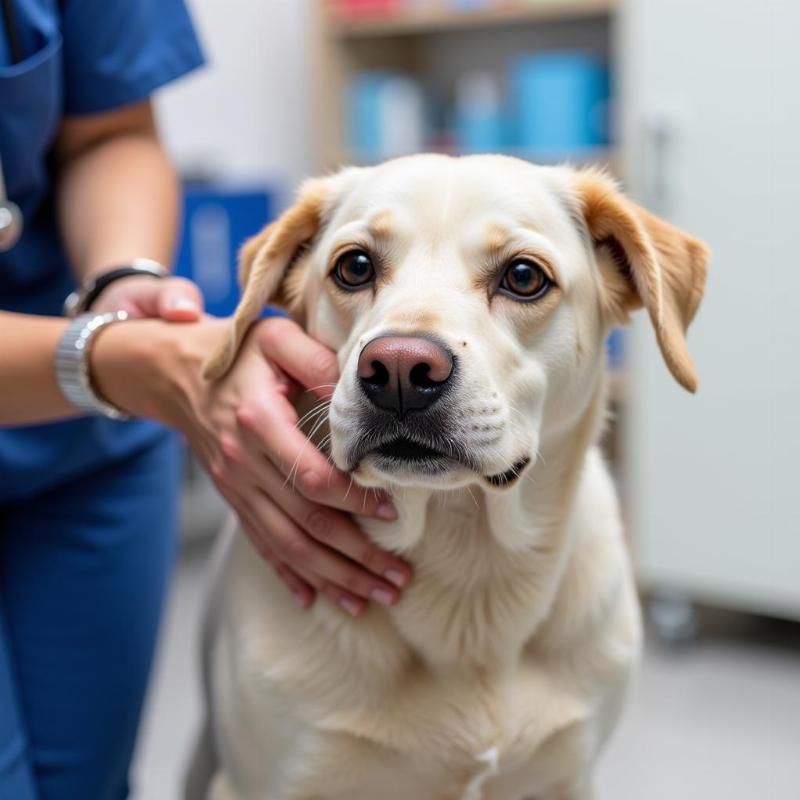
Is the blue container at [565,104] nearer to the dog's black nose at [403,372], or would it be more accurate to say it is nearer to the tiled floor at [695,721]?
the tiled floor at [695,721]

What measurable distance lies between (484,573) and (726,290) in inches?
51.4

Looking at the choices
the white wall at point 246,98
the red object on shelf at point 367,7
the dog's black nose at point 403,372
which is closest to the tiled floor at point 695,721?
the dog's black nose at point 403,372

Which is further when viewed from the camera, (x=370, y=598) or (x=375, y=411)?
(x=370, y=598)

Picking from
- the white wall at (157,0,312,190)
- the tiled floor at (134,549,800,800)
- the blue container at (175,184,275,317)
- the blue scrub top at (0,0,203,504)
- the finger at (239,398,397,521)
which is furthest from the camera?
the white wall at (157,0,312,190)

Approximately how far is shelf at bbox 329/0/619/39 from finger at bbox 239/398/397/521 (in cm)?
192

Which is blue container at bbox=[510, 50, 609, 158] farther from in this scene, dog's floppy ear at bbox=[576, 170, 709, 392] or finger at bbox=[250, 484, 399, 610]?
finger at bbox=[250, 484, 399, 610]

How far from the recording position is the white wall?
306 cm

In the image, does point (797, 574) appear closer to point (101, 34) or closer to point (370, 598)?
point (370, 598)

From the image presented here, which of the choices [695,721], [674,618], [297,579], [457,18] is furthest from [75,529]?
[457,18]

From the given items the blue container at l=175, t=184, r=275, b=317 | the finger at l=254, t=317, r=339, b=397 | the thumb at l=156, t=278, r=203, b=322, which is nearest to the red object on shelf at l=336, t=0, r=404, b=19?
the blue container at l=175, t=184, r=275, b=317

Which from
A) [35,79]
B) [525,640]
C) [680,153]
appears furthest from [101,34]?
[680,153]

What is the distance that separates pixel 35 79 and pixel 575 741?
806mm

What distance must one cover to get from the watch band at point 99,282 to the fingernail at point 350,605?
0.39 m

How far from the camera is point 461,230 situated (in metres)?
0.91
